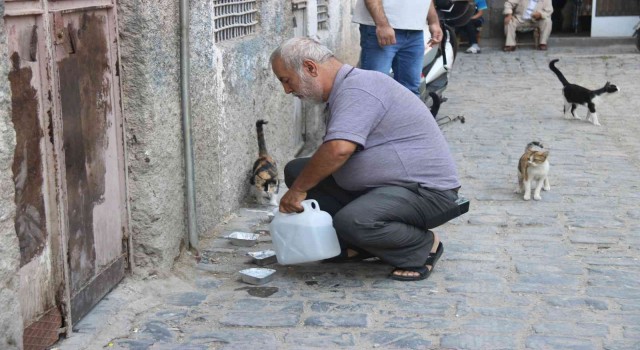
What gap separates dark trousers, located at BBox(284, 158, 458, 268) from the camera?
4.39 metres

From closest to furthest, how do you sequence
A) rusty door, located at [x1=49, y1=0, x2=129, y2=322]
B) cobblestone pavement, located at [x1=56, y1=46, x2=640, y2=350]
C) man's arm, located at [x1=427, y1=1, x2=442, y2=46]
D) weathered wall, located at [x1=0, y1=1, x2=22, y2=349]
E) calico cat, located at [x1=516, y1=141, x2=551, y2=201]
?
weathered wall, located at [x1=0, y1=1, x2=22, y2=349] → rusty door, located at [x1=49, y1=0, x2=129, y2=322] → cobblestone pavement, located at [x1=56, y1=46, x2=640, y2=350] → calico cat, located at [x1=516, y1=141, x2=551, y2=201] → man's arm, located at [x1=427, y1=1, x2=442, y2=46]

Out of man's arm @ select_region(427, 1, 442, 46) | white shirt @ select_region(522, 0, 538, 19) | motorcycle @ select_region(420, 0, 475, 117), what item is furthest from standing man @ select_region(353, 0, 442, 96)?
white shirt @ select_region(522, 0, 538, 19)

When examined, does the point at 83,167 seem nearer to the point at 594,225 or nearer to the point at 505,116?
the point at 594,225

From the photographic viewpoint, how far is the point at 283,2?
7.02 meters

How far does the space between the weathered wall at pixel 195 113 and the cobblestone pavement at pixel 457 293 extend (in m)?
0.24

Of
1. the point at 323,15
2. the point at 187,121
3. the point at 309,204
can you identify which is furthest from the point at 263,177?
the point at 323,15

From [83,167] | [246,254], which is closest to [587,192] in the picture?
[246,254]

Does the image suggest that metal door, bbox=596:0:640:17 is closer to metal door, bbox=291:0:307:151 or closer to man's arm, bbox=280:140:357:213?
metal door, bbox=291:0:307:151

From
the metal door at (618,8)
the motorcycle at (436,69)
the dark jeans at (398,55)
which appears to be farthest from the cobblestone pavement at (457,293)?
the metal door at (618,8)

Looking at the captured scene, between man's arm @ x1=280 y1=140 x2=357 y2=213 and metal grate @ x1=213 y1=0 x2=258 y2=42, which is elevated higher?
metal grate @ x1=213 y1=0 x2=258 y2=42

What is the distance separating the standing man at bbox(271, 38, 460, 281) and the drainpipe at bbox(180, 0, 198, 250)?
1.66 feet

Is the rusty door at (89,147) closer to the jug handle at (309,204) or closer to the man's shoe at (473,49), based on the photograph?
the jug handle at (309,204)

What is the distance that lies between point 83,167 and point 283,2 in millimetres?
3516

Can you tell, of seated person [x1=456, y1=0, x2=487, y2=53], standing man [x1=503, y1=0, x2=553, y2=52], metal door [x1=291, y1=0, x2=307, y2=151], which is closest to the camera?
metal door [x1=291, y1=0, x2=307, y2=151]
